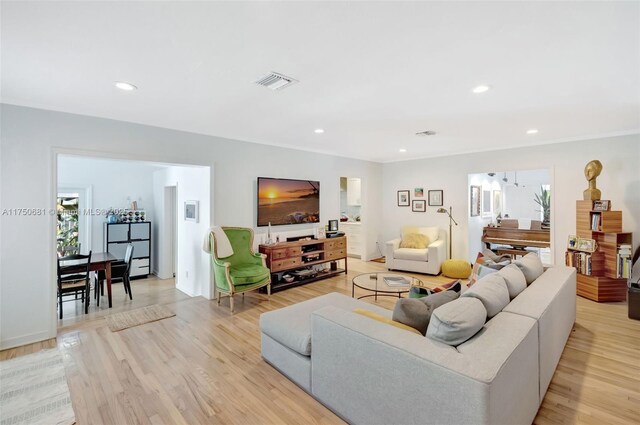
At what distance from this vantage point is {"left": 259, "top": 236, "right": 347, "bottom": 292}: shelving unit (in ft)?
15.8

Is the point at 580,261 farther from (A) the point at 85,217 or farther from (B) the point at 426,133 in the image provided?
(A) the point at 85,217

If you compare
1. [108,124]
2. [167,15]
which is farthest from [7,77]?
[167,15]

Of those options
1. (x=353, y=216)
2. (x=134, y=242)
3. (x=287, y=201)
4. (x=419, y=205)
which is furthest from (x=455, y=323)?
(x=353, y=216)

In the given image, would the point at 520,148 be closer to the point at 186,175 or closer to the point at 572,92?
the point at 572,92

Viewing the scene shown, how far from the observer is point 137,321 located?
361cm

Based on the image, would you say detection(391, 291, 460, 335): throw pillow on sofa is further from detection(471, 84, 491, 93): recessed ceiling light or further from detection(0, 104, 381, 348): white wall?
detection(0, 104, 381, 348): white wall

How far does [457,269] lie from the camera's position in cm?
545

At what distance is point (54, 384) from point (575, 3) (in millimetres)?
4343

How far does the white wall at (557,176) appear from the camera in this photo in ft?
14.4

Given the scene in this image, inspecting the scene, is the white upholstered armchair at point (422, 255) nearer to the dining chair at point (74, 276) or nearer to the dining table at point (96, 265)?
the dining table at point (96, 265)

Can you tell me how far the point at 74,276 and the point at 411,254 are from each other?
17.9 feet

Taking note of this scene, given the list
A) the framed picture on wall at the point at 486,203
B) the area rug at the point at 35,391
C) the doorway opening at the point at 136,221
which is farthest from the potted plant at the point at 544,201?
the area rug at the point at 35,391

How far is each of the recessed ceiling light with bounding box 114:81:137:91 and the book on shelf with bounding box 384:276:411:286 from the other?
3413mm

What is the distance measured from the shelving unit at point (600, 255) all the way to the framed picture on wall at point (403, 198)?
3086 millimetres
